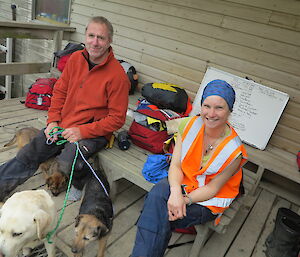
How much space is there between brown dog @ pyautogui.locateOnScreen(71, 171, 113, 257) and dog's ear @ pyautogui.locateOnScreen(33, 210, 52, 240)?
0.28 meters

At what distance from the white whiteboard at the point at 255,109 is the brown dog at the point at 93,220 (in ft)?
6.70

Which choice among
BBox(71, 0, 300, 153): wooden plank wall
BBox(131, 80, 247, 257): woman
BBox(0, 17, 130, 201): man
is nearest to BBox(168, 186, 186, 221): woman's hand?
BBox(131, 80, 247, 257): woman

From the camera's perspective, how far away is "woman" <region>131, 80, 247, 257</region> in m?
1.71

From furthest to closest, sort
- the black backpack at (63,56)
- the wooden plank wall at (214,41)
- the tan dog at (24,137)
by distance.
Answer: the black backpack at (63,56), the wooden plank wall at (214,41), the tan dog at (24,137)

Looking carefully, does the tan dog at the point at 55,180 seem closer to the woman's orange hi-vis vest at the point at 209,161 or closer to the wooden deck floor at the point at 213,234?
the wooden deck floor at the point at 213,234

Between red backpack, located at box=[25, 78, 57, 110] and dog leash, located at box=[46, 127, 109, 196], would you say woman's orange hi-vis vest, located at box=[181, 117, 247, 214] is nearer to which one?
dog leash, located at box=[46, 127, 109, 196]

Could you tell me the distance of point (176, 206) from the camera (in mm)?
1726

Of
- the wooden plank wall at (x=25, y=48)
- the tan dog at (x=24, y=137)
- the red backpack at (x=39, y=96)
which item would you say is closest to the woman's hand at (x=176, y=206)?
the tan dog at (x=24, y=137)

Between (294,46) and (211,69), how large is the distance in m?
1.02

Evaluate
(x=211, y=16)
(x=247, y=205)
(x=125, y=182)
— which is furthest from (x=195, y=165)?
(x=211, y=16)

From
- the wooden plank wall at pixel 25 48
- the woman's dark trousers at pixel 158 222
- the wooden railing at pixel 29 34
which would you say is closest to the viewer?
the woman's dark trousers at pixel 158 222

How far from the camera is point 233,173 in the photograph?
180 centimetres

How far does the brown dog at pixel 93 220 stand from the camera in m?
1.81

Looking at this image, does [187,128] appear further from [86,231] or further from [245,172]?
[245,172]
